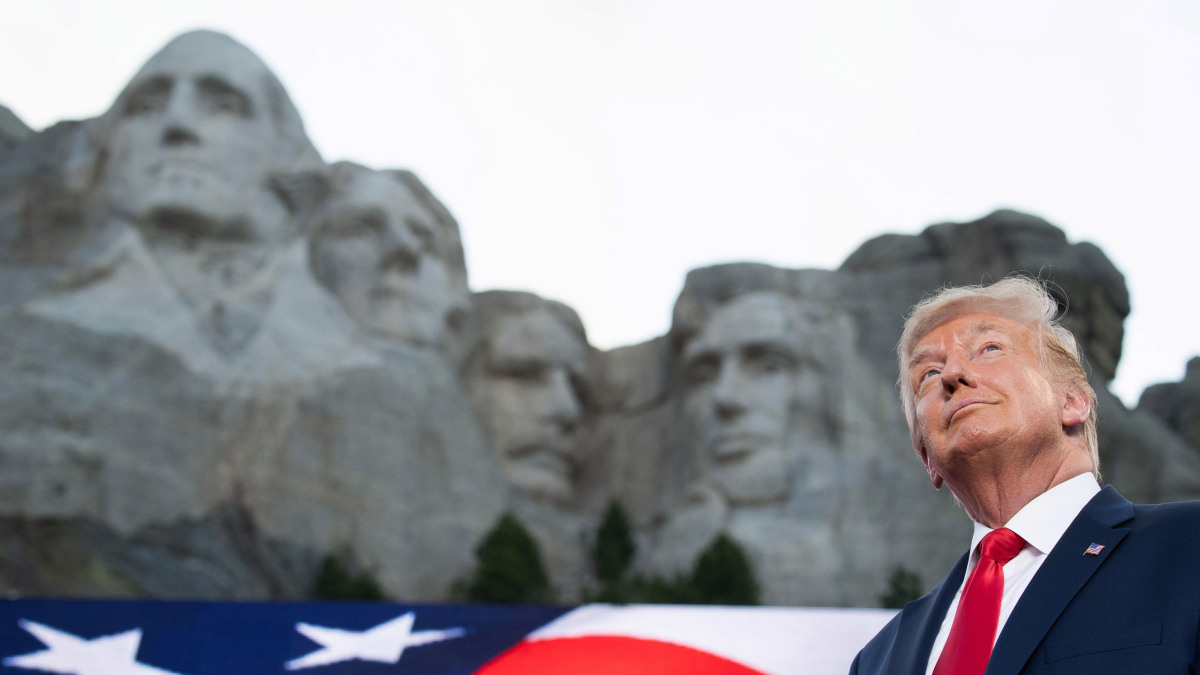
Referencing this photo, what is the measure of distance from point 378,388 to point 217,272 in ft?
4.98

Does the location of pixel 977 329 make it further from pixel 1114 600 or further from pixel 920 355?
pixel 1114 600

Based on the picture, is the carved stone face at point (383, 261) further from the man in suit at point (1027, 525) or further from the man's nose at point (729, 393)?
the man in suit at point (1027, 525)

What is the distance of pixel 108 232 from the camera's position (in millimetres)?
8852

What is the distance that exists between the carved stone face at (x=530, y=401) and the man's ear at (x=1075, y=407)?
829 cm

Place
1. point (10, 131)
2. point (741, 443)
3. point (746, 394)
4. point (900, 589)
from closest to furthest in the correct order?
point (900, 589)
point (741, 443)
point (746, 394)
point (10, 131)

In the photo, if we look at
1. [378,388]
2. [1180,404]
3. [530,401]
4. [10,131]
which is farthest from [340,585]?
[1180,404]

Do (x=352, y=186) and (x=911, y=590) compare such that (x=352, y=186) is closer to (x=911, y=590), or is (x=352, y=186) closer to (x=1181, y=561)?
(x=911, y=590)

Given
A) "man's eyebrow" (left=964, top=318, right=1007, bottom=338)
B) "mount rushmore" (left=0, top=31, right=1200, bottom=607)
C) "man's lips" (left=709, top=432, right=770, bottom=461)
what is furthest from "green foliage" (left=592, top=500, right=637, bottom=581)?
"man's eyebrow" (left=964, top=318, right=1007, bottom=338)

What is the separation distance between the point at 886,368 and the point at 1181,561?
339 inches

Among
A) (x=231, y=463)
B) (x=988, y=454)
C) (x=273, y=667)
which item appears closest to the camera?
(x=988, y=454)

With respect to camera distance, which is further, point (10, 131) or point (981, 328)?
point (10, 131)

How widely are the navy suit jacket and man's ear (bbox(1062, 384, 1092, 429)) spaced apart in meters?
0.13

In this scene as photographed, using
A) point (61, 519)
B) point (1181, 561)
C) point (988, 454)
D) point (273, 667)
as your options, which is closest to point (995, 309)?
point (988, 454)

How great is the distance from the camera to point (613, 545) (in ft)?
30.5
